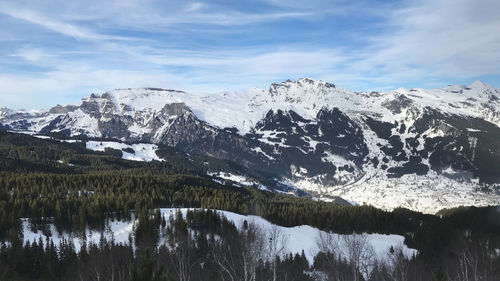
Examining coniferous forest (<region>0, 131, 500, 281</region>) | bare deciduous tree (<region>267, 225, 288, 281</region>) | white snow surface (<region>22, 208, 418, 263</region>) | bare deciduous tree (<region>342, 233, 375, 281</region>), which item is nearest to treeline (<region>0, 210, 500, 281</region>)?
bare deciduous tree (<region>342, 233, 375, 281</region>)

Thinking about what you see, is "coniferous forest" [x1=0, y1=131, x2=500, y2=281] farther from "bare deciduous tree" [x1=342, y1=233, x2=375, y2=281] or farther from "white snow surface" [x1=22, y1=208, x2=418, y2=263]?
"white snow surface" [x1=22, y1=208, x2=418, y2=263]

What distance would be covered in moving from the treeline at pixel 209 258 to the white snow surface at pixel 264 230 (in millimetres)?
3670

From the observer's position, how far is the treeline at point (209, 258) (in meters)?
87.1

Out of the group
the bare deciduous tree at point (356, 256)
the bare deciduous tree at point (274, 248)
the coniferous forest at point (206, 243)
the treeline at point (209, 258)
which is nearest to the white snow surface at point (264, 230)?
the coniferous forest at point (206, 243)

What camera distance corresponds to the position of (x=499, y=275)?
10062 centimetres

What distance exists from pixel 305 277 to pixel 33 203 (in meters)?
99.5

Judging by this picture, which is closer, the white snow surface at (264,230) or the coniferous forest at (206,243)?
the coniferous forest at (206,243)

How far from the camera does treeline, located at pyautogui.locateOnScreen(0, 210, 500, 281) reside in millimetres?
87062

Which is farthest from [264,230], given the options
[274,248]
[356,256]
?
[356,256]

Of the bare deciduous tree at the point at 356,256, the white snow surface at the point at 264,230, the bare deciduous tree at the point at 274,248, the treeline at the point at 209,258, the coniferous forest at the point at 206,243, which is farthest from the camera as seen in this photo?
the white snow surface at the point at 264,230

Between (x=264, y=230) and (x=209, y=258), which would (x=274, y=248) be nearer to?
(x=264, y=230)

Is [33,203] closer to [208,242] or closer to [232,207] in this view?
[208,242]

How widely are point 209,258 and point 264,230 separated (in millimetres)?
18384

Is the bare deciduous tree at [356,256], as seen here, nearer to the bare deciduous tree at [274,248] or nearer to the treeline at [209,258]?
the treeline at [209,258]
